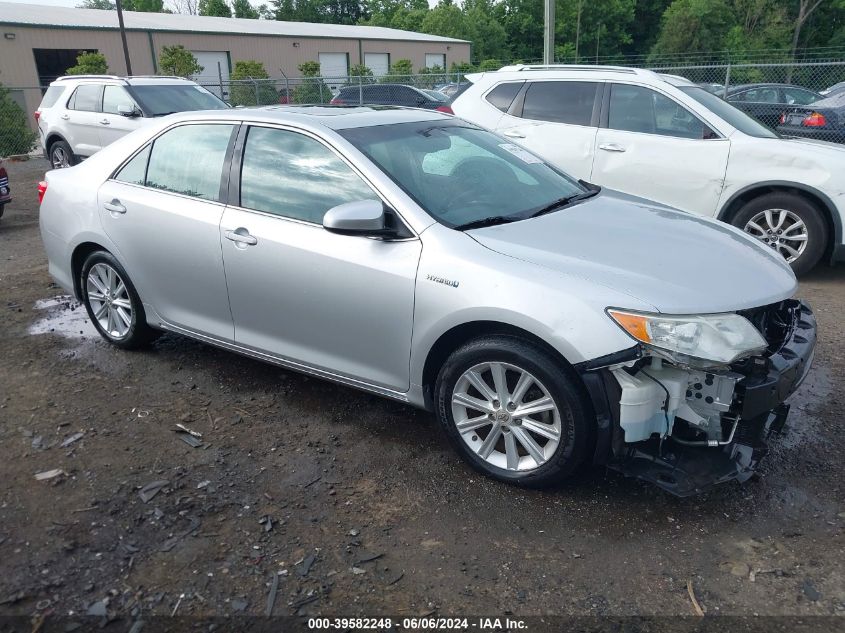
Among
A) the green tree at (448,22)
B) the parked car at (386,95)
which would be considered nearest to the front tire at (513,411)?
the parked car at (386,95)

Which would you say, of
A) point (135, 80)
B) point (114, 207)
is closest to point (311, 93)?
point (135, 80)

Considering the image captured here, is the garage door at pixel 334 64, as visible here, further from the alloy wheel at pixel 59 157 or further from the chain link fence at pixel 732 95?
the alloy wheel at pixel 59 157

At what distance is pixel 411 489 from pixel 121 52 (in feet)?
112

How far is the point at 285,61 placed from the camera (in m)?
38.5

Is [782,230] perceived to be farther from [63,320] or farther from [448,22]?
[448,22]

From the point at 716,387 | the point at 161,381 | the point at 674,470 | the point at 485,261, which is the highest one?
the point at 485,261

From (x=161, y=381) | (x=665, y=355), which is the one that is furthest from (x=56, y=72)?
(x=665, y=355)

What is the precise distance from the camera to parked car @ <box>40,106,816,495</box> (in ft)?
9.71

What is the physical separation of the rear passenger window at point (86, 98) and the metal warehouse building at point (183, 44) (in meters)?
14.5

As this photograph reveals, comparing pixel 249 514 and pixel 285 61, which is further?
pixel 285 61

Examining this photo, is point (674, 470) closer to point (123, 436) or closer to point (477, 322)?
point (477, 322)

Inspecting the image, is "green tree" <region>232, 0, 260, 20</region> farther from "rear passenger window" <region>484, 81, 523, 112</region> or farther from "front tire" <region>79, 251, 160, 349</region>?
"front tire" <region>79, 251, 160, 349</region>

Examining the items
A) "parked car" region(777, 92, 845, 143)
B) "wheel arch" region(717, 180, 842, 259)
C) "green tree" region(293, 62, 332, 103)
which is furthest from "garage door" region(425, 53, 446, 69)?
"wheel arch" region(717, 180, 842, 259)

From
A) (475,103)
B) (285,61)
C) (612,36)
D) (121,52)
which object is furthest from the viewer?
(612,36)
